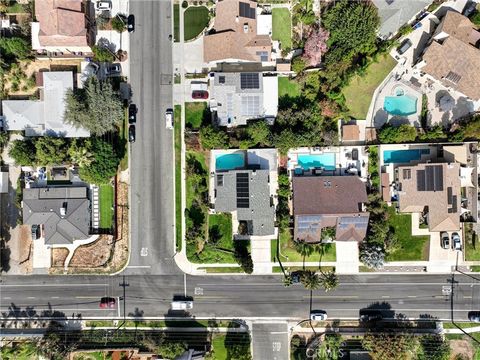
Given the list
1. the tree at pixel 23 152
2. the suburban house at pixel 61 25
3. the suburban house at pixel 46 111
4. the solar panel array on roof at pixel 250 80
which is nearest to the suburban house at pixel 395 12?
the solar panel array on roof at pixel 250 80

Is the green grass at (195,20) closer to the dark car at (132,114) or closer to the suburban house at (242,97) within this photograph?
the suburban house at (242,97)

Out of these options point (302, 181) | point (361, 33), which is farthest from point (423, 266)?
point (361, 33)

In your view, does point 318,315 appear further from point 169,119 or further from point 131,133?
point 131,133

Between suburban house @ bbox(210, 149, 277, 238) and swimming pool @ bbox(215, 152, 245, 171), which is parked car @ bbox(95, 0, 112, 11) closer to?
swimming pool @ bbox(215, 152, 245, 171)

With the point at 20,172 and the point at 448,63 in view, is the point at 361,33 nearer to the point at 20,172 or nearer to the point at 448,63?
the point at 448,63

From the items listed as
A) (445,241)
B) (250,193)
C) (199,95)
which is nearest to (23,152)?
(199,95)

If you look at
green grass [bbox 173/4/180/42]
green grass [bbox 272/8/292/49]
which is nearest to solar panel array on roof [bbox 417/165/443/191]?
green grass [bbox 272/8/292/49]
